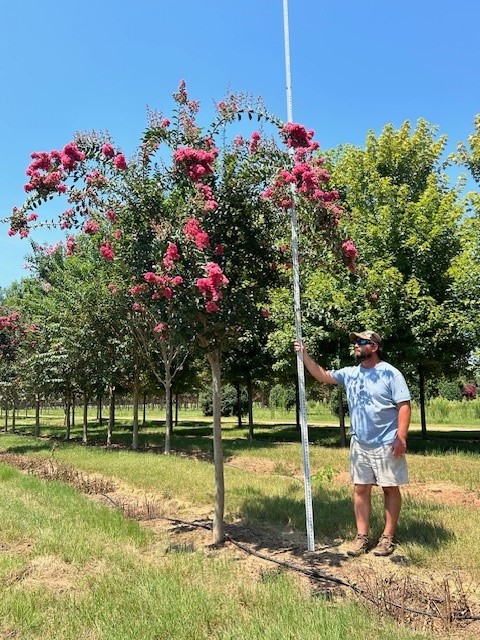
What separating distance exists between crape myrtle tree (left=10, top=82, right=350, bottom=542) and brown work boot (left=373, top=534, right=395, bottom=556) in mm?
1724

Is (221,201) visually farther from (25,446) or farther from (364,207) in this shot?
(25,446)

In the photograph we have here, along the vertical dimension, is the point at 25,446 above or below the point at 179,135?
below

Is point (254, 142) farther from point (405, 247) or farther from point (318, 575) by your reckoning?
point (405, 247)

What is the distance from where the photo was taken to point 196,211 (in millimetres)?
5438

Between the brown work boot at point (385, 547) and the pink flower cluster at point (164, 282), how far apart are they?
3121mm

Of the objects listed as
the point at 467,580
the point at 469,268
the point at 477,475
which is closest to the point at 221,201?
the point at 467,580

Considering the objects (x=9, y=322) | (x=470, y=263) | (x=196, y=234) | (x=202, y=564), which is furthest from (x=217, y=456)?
(x=9, y=322)

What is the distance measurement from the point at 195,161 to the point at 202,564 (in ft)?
12.6

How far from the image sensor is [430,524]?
5.99 meters

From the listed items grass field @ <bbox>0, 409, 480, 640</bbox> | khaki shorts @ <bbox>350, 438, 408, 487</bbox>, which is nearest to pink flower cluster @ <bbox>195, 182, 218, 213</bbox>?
khaki shorts @ <bbox>350, 438, 408, 487</bbox>

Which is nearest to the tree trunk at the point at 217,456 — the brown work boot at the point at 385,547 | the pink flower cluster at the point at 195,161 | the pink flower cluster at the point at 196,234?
the pink flower cluster at the point at 196,234

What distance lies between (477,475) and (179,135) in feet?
25.8

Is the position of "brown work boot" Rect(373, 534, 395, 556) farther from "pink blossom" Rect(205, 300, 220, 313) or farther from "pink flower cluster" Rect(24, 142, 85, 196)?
"pink flower cluster" Rect(24, 142, 85, 196)

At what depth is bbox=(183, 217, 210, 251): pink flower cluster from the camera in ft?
16.4
